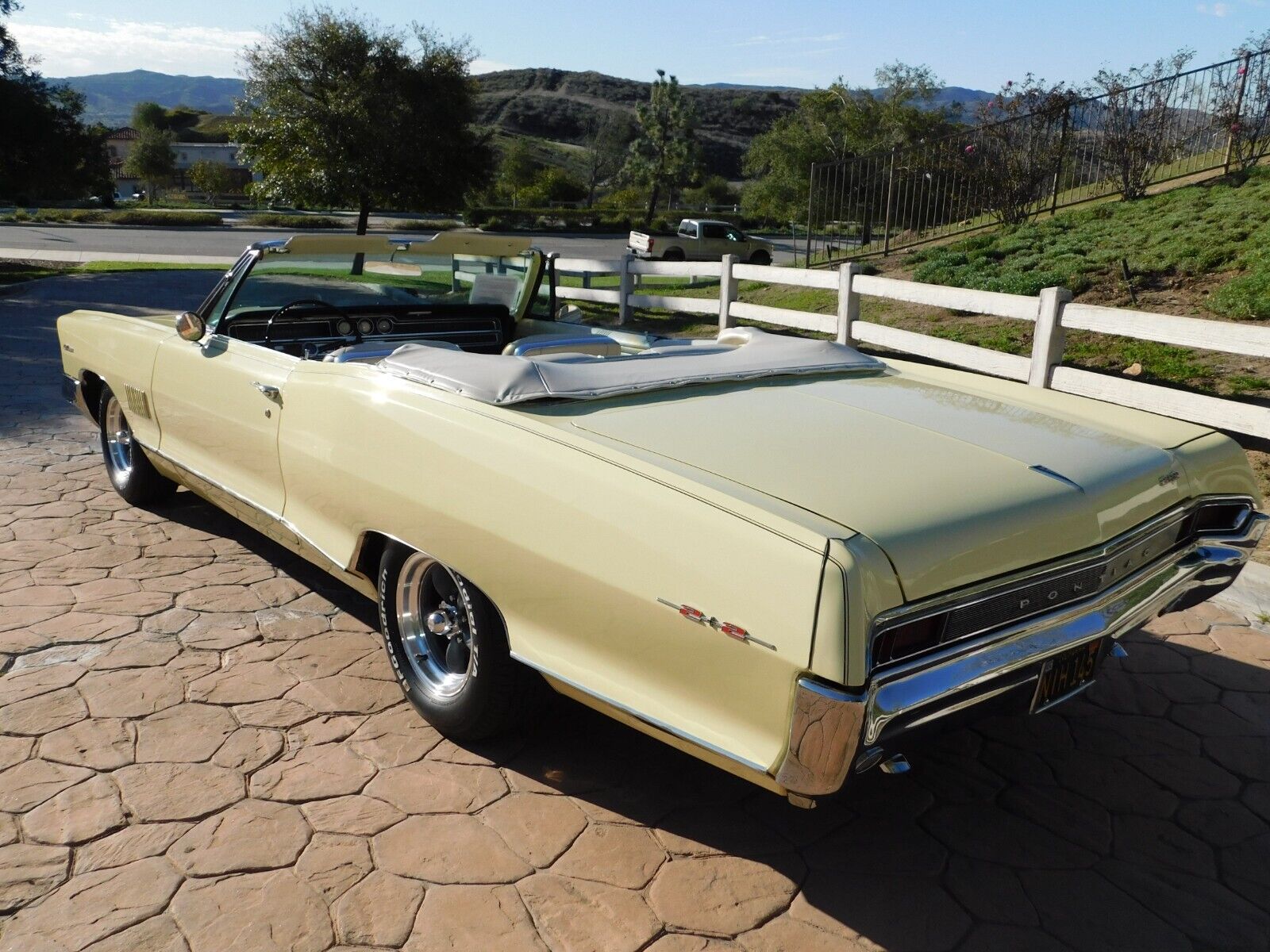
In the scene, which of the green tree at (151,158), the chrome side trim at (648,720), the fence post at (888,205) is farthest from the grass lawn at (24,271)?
the green tree at (151,158)

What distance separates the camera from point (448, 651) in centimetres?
318

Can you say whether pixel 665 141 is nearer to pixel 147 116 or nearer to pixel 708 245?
pixel 708 245

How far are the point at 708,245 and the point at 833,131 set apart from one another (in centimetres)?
1254

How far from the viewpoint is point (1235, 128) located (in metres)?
12.1

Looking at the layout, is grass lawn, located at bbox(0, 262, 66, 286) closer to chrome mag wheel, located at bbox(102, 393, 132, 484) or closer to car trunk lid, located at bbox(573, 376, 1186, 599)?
chrome mag wheel, located at bbox(102, 393, 132, 484)

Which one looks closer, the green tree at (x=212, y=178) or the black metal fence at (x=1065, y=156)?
the black metal fence at (x=1065, y=156)

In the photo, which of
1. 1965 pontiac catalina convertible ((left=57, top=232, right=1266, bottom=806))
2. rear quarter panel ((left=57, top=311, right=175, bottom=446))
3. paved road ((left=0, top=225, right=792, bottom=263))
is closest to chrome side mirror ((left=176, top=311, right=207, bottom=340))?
1965 pontiac catalina convertible ((left=57, top=232, right=1266, bottom=806))

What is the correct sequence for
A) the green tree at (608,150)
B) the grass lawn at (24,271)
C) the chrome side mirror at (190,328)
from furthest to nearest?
the green tree at (608,150) < the grass lawn at (24,271) < the chrome side mirror at (190,328)

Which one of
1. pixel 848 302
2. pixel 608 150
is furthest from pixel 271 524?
pixel 608 150

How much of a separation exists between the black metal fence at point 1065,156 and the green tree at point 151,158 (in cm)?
7897

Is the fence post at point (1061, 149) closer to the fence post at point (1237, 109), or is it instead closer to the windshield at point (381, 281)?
the fence post at point (1237, 109)

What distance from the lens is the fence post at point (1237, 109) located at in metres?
12.2

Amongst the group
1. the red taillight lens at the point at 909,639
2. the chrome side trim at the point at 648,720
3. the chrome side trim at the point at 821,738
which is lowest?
the chrome side trim at the point at 648,720

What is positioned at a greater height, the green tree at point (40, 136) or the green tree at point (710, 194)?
the green tree at point (40, 136)
